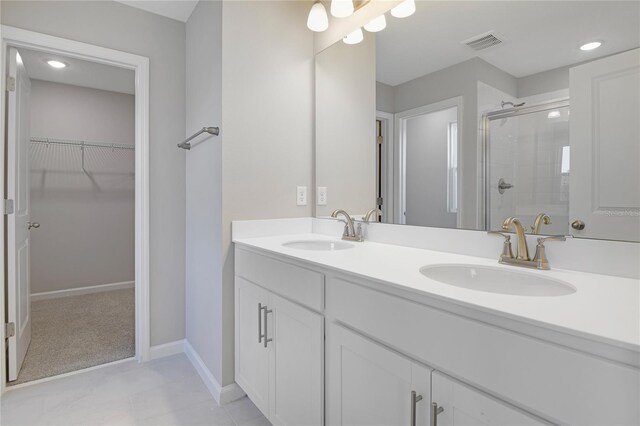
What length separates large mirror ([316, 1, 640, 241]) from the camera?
3.12 ft

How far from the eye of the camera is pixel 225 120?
173 cm

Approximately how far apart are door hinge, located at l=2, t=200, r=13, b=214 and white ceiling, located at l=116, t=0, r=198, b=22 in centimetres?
137

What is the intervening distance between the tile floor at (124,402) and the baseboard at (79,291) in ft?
6.47

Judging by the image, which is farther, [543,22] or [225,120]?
[225,120]

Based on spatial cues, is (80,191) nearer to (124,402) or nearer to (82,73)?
(82,73)

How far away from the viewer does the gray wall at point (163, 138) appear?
6.97 feet

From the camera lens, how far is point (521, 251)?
1.09 metres

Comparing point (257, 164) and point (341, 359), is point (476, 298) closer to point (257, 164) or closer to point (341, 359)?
point (341, 359)

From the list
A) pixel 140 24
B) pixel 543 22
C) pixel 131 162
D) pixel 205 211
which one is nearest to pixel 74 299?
pixel 131 162

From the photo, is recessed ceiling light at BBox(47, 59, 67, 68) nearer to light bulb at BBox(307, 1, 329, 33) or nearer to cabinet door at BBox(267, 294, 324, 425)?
light bulb at BBox(307, 1, 329, 33)

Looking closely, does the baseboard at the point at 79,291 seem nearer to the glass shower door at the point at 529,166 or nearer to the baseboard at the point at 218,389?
the baseboard at the point at 218,389

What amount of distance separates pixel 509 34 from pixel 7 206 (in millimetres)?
2558

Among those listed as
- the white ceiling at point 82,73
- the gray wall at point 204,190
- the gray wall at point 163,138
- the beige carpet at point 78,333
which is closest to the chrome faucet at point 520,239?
the gray wall at point 204,190

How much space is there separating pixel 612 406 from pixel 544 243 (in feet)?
2.06
